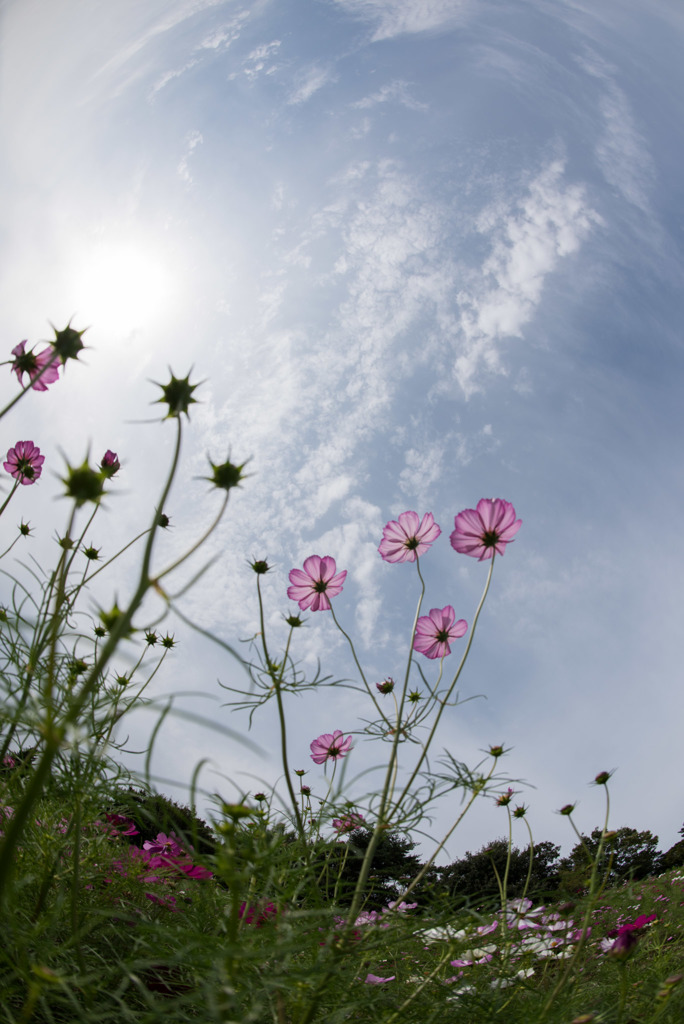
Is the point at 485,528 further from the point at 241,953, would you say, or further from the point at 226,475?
the point at 241,953

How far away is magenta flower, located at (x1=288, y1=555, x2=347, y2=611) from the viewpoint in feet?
5.15

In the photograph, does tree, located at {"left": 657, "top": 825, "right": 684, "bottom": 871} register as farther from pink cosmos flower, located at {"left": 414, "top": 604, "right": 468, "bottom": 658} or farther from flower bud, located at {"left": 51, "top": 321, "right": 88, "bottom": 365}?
flower bud, located at {"left": 51, "top": 321, "right": 88, "bottom": 365}

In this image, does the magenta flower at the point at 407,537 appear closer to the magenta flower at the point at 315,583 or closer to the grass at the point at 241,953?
the magenta flower at the point at 315,583

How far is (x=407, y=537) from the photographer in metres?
1.51

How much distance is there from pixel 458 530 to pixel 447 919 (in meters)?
0.74

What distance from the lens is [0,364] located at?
1.09 m

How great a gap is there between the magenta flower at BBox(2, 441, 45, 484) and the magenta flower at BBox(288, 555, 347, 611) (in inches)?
31.6

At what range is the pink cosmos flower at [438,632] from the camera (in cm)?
145

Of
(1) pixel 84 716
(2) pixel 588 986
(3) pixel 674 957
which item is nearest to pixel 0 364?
(1) pixel 84 716

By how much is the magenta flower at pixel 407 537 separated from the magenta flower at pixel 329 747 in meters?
0.57

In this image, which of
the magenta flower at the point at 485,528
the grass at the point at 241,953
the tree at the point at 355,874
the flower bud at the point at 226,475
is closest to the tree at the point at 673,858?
the tree at the point at 355,874

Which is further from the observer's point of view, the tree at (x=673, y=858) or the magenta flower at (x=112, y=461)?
the tree at (x=673, y=858)

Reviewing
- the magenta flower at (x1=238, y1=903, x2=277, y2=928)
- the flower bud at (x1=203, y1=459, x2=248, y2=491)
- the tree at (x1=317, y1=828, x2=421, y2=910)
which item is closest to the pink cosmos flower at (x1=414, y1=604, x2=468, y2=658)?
the tree at (x1=317, y1=828, x2=421, y2=910)

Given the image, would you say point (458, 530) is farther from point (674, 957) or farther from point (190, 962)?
point (674, 957)
